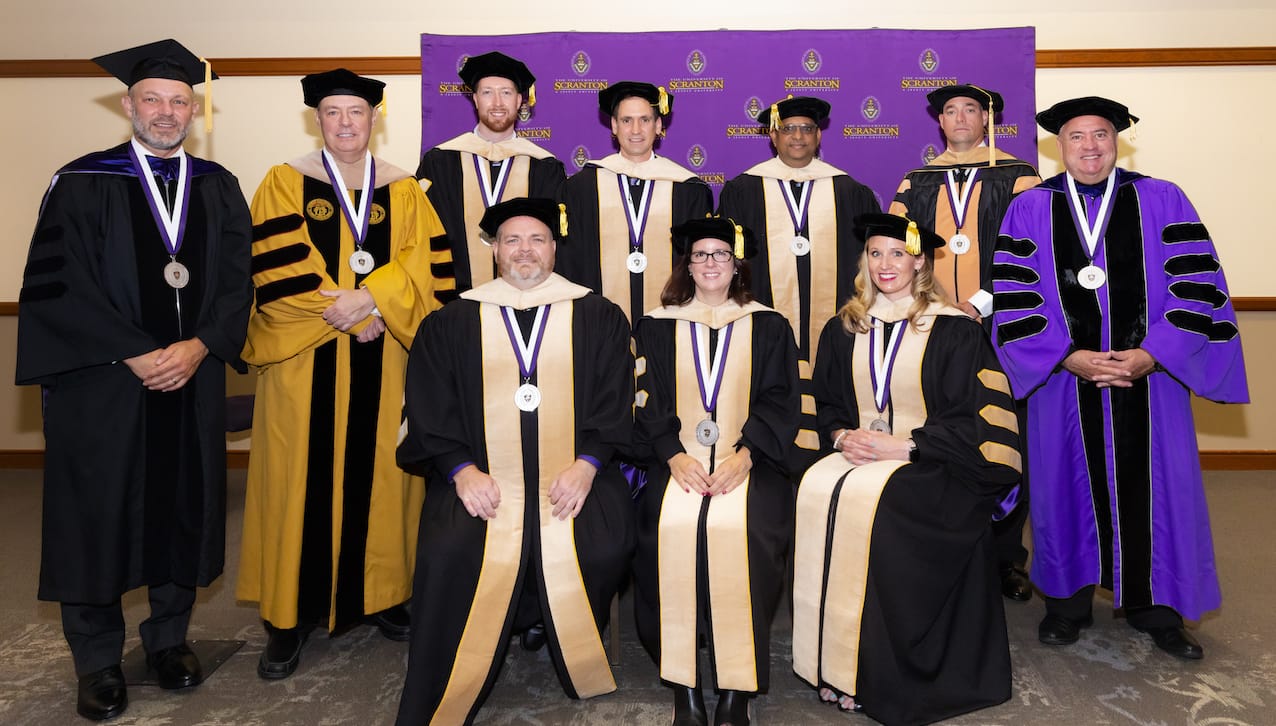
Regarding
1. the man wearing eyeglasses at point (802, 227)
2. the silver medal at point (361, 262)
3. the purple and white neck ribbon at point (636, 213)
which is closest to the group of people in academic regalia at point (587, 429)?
the silver medal at point (361, 262)

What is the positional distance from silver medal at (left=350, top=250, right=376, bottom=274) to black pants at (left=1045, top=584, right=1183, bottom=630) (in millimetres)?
3378

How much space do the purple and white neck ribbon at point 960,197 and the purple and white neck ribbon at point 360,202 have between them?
2.96 metres

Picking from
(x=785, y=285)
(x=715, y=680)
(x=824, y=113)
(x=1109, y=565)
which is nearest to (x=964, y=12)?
(x=824, y=113)

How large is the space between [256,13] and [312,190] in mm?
3845

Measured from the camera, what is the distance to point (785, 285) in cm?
461

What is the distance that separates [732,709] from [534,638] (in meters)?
1.11

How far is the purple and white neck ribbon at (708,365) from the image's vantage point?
357 centimetres

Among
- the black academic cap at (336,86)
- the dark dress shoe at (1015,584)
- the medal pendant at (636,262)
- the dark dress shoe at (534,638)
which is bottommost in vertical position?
the dark dress shoe at (534,638)

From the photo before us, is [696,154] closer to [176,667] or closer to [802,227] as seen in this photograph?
[802,227]

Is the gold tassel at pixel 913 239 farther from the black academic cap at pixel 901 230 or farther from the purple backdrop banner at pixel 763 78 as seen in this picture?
the purple backdrop banner at pixel 763 78

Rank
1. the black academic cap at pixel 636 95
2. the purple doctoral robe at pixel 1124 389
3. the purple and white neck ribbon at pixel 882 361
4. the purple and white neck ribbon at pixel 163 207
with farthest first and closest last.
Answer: the black academic cap at pixel 636 95
the purple doctoral robe at pixel 1124 389
the purple and white neck ribbon at pixel 882 361
the purple and white neck ribbon at pixel 163 207

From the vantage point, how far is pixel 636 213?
4531 millimetres

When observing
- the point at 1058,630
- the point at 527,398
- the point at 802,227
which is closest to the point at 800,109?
the point at 802,227

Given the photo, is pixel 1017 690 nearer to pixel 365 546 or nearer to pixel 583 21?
pixel 365 546
